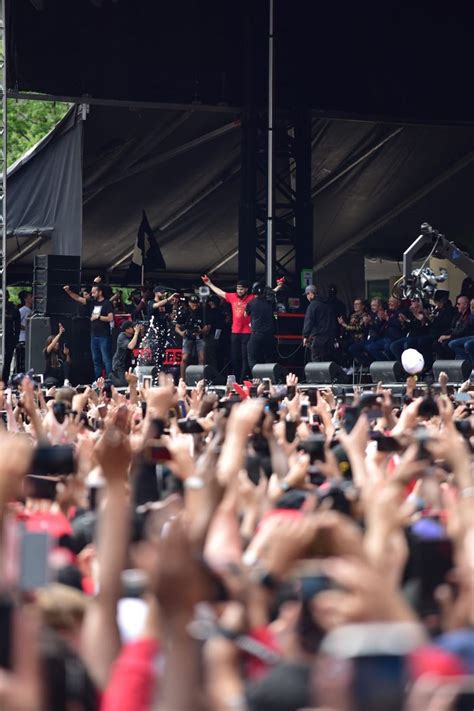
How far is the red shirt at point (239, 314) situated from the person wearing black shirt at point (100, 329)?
5.53 feet

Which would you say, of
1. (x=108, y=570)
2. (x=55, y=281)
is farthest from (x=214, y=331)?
(x=108, y=570)

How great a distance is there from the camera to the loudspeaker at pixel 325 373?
16.9 meters

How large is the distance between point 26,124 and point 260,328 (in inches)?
1049

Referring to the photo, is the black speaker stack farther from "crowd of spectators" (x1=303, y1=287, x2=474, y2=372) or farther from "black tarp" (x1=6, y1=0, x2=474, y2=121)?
"crowd of spectators" (x1=303, y1=287, x2=474, y2=372)

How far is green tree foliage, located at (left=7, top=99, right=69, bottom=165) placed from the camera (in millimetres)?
43125

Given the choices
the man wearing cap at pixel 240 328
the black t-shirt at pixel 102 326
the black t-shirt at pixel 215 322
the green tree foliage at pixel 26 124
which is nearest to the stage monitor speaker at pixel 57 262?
the black t-shirt at pixel 102 326

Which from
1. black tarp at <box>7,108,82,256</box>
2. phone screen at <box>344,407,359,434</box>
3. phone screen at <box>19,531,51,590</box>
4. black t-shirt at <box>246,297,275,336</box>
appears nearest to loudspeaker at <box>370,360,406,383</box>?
black t-shirt at <box>246,297,275,336</box>

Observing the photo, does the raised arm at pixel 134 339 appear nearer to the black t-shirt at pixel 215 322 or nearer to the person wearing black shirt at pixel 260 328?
the black t-shirt at pixel 215 322

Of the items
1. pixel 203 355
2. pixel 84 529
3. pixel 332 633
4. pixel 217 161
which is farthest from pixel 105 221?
pixel 332 633

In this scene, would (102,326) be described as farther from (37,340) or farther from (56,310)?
(37,340)

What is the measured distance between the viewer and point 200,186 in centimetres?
2259

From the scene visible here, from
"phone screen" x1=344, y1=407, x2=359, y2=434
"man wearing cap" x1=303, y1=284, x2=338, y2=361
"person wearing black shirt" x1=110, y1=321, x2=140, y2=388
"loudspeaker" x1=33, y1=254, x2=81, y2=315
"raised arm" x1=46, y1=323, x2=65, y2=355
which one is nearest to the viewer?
"phone screen" x1=344, y1=407, x2=359, y2=434

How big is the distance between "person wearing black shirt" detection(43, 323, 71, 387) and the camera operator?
5.05ft

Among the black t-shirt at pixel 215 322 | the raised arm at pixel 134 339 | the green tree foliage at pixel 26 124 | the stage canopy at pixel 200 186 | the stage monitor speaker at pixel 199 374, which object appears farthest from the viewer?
the green tree foliage at pixel 26 124
